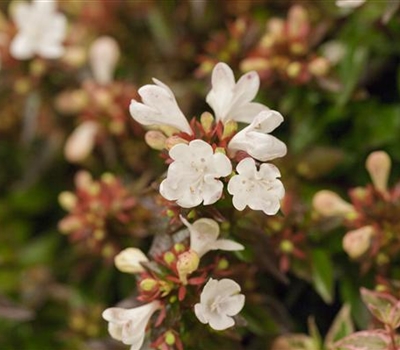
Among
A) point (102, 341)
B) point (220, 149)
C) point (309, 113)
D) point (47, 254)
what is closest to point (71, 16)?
point (47, 254)

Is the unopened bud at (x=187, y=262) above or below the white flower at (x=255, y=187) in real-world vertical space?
below

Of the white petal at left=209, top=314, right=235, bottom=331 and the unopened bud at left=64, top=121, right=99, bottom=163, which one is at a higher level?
the white petal at left=209, top=314, right=235, bottom=331

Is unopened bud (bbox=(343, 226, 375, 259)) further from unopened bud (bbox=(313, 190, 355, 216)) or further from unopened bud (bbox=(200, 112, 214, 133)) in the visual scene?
unopened bud (bbox=(200, 112, 214, 133))

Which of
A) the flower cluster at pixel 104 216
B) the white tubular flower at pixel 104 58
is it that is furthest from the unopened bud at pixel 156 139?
the white tubular flower at pixel 104 58

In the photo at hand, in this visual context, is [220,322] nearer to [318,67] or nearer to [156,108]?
[156,108]

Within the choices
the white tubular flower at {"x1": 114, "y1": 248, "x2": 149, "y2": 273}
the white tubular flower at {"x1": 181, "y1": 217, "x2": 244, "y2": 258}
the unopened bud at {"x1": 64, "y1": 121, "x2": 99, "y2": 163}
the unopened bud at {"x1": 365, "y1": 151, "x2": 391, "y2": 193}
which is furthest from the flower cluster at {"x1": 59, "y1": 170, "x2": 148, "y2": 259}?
the unopened bud at {"x1": 365, "y1": 151, "x2": 391, "y2": 193}

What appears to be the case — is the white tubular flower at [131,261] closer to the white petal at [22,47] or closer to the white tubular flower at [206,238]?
the white tubular flower at [206,238]

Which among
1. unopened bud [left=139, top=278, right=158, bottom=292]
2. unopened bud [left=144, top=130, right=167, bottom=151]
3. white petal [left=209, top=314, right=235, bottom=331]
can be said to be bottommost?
white petal [left=209, top=314, right=235, bottom=331]
